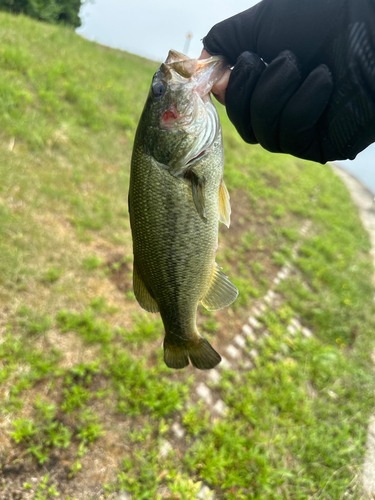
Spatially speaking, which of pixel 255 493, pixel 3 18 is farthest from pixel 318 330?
pixel 3 18

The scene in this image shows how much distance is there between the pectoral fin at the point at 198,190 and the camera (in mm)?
1522

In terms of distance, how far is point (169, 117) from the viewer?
Result: 1.52 m

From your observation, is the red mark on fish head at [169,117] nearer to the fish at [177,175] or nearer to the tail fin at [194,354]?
the fish at [177,175]

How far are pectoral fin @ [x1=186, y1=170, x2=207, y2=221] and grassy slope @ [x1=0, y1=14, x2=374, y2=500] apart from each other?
7.34ft

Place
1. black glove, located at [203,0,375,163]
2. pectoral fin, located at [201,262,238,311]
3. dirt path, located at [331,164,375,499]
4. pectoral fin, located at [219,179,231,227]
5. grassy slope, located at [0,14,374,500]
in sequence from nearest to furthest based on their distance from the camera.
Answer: black glove, located at [203,0,375,163] → pectoral fin, located at [219,179,231,227] → pectoral fin, located at [201,262,238,311] → grassy slope, located at [0,14,374,500] → dirt path, located at [331,164,375,499]

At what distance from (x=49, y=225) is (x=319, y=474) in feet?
13.9

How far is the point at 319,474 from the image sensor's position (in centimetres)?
313

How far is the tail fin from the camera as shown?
71.6 inches

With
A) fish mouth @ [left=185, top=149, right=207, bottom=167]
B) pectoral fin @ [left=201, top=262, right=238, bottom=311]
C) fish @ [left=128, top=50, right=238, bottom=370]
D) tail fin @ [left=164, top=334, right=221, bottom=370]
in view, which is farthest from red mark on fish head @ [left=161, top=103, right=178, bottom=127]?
tail fin @ [left=164, top=334, right=221, bottom=370]

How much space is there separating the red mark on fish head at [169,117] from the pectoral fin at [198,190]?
0.85 ft

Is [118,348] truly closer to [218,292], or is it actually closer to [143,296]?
[143,296]

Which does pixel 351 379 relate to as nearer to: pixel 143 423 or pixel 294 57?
pixel 143 423

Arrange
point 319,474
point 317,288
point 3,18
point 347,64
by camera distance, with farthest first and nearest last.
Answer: point 3,18, point 317,288, point 319,474, point 347,64

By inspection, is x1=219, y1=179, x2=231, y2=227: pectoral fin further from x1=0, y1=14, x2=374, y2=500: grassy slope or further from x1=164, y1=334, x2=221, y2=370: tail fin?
x1=0, y1=14, x2=374, y2=500: grassy slope
